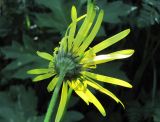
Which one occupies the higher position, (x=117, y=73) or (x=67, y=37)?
(x=67, y=37)

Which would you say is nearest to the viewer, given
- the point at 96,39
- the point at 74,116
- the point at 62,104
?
the point at 62,104

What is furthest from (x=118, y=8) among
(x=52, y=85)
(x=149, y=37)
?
(x=52, y=85)

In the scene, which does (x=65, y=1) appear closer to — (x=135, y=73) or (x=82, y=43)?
(x=135, y=73)

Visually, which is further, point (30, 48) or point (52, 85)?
point (30, 48)

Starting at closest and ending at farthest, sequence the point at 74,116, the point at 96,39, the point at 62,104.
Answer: the point at 62,104 → the point at 74,116 → the point at 96,39

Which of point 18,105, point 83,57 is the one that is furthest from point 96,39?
point 83,57

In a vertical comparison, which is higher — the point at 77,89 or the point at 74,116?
the point at 77,89

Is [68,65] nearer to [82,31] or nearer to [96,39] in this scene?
[82,31]

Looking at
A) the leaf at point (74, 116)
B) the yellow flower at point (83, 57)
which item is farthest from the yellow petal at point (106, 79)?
the leaf at point (74, 116)
